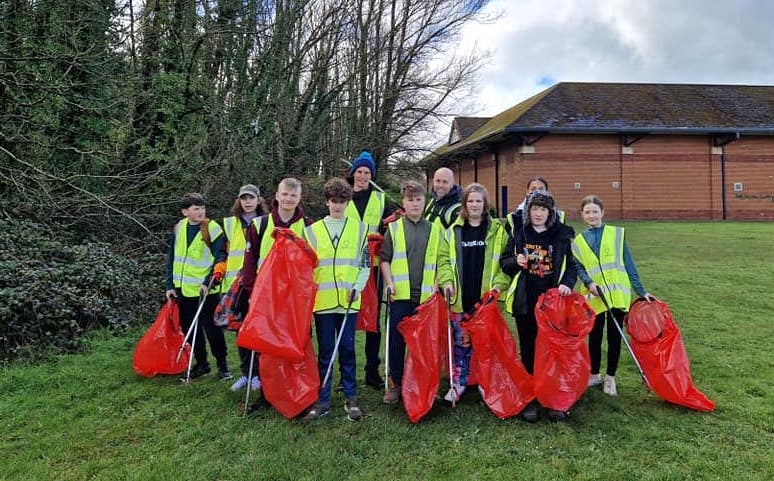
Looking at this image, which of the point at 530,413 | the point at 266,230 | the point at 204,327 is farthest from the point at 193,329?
the point at 530,413

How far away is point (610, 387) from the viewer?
422 centimetres

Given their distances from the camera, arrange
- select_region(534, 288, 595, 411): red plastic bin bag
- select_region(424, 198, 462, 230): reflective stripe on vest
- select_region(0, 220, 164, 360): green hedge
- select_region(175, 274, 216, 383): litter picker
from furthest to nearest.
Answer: select_region(0, 220, 164, 360): green hedge
select_region(175, 274, 216, 383): litter picker
select_region(424, 198, 462, 230): reflective stripe on vest
select_region(534, 288, 595, 411): red plastic bin bag

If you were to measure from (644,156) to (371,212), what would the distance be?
23.4 metres

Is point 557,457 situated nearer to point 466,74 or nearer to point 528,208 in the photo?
point 528,208

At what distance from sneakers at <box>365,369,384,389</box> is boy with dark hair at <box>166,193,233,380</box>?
49.0 inches

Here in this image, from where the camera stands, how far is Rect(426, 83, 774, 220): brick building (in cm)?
2384

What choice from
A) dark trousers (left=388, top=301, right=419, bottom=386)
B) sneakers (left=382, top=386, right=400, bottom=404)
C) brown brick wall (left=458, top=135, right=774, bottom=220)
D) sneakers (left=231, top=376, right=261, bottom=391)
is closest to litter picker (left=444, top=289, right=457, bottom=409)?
dark trousers (left=388, top=301, right=419, bottom=386)

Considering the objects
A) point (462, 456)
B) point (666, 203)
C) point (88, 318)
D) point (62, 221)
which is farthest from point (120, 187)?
point (666, 203)

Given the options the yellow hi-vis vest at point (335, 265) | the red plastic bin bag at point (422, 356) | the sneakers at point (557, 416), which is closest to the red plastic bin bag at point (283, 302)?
the yellow hi-vis vest at point (335, 265)

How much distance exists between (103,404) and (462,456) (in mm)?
2843

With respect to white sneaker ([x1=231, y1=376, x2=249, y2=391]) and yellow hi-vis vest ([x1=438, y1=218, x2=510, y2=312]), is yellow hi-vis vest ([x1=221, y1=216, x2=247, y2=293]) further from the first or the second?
yellow hi-vis vest ([x1=438, y1=218, x2=510, y2=312])

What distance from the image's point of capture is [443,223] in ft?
14.5

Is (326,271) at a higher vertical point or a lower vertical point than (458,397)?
higher

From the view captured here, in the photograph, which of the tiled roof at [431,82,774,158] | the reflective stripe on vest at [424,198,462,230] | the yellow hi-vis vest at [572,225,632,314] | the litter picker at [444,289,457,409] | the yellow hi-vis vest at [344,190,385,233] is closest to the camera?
the litter picker at [444,289,457,409]
